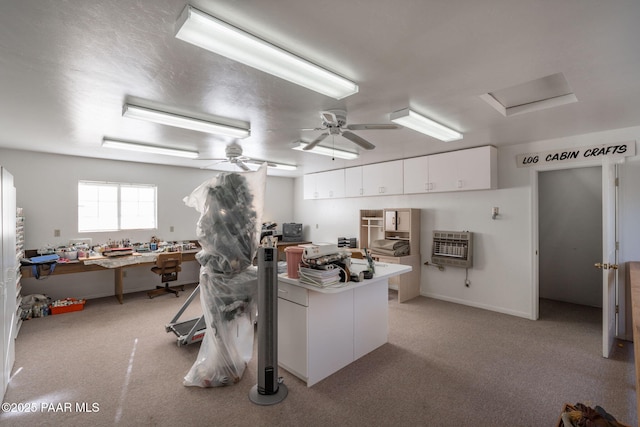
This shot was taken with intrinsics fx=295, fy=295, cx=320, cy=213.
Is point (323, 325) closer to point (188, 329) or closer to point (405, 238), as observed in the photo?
point (188, 329)

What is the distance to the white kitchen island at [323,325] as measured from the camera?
258 cm

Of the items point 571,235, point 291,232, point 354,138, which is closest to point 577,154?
point 571,235

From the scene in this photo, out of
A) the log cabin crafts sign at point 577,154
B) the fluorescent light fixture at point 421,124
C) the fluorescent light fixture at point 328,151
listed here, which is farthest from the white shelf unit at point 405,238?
the fluorescent light fixture at point 421,124

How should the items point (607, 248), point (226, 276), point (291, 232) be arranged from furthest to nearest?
point (291, 232), point (607, 248), point (226, 276)

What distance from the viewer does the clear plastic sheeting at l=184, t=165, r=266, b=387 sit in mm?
2625

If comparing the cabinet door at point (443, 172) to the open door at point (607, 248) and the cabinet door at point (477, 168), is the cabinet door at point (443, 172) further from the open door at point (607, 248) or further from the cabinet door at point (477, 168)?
the open door at point (607, 248)

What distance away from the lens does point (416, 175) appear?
16.6ft

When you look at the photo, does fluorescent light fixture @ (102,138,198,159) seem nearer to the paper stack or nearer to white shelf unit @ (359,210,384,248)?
the paper stack

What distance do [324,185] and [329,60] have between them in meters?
4.80

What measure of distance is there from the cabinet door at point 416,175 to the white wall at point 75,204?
4323 millimetres

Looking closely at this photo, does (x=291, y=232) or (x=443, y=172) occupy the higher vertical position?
(x=443, y=172)

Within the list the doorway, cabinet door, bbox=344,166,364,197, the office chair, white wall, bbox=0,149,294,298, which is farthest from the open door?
white wall, bbox=0,149,294,298

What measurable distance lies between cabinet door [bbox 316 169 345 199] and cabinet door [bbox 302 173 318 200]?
10 cm

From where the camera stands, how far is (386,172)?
550cm
